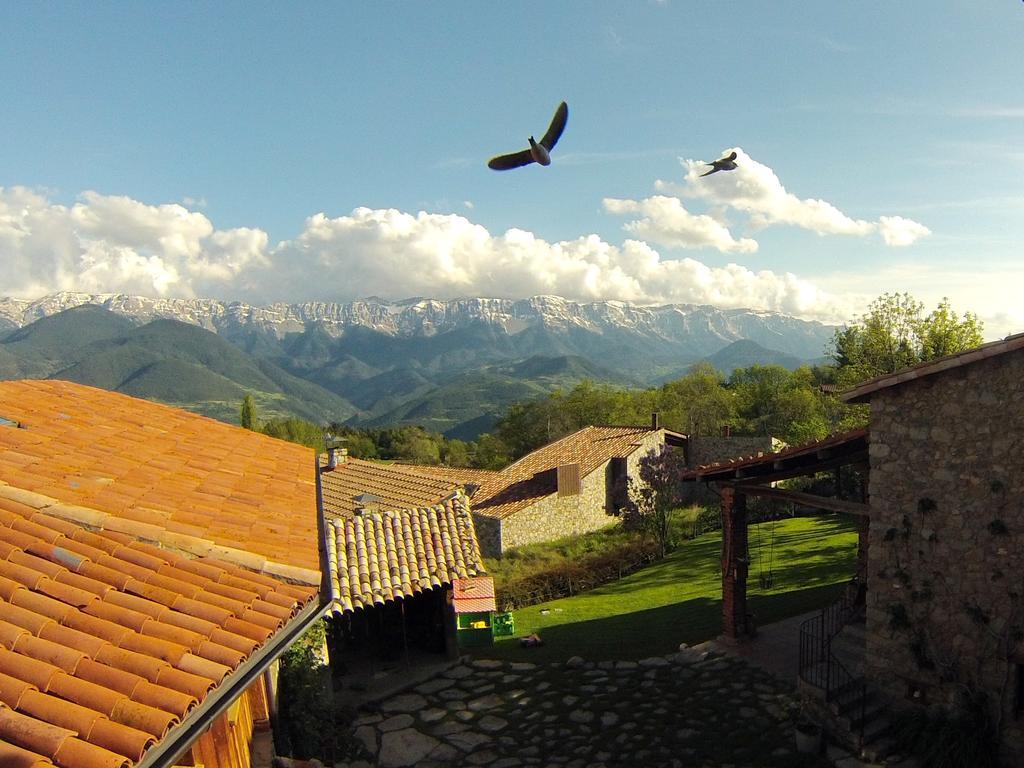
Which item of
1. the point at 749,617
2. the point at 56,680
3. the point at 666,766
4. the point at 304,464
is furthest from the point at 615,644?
the point at 56,680

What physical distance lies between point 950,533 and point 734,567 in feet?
14.3

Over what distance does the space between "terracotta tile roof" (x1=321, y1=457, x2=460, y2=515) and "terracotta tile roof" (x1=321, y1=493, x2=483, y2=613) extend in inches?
55.1

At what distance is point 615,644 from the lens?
548 inches

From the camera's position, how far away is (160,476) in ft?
24.8

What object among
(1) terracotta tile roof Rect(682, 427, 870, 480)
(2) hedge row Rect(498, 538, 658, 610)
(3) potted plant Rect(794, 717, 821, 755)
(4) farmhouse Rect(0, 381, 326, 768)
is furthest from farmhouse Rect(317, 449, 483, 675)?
(3) potted plant Rect(794, 717, 821, 755)

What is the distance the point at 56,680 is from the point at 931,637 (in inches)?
389

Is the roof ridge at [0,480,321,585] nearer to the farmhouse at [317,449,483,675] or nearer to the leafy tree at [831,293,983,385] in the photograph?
the farmhouse at [317,449,483,675]

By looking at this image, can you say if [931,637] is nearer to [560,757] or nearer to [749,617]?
[749,617]

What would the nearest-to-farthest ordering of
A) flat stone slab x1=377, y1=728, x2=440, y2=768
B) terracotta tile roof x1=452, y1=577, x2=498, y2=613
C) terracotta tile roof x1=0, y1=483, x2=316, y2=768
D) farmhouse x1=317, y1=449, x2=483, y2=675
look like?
terracotta tile roof x1=0, y1=483, x2=316, y2=768 < flat stone slab x1=377, y1=728, x2=440, y2=768 < farmhouse x1=317, y1=449, x2=483, y2=675 < terracotta tile roof x1=452, y1=577, x2=498, y2=613

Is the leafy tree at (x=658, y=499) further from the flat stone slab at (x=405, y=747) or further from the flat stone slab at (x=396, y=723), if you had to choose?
the flat stone slab at (x=405, y=747)

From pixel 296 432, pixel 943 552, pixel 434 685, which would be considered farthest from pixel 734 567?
pixel 296 432

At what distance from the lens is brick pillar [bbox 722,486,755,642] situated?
1238cm

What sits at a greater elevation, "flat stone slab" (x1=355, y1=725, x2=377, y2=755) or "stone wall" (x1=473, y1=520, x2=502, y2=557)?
"flat stone slab" (x1=355, y1=725, x2=377, y2=755)

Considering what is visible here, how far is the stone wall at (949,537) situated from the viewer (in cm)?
807
